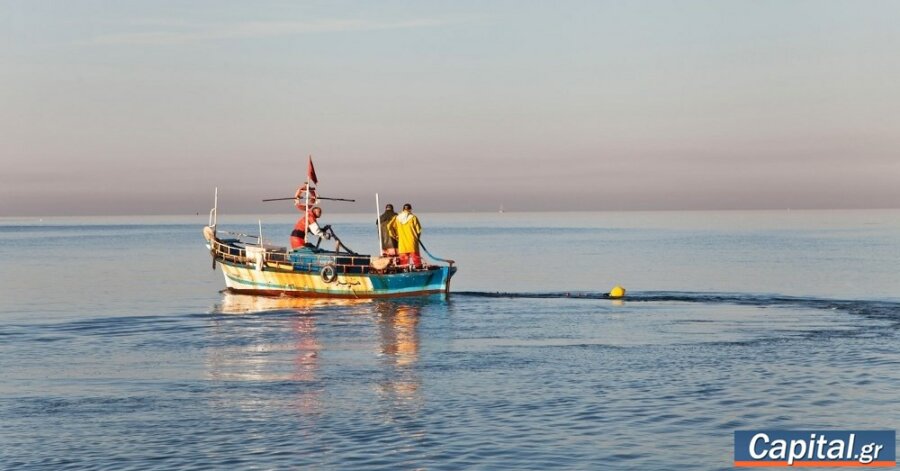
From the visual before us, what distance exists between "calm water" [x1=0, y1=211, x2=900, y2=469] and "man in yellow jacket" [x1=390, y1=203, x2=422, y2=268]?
1.67 metres

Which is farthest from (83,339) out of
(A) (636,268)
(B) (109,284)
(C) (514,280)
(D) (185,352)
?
(A) (636,268)

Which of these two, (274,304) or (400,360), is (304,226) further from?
(400,360)

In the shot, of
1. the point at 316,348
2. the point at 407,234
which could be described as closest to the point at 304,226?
the point at 407,234

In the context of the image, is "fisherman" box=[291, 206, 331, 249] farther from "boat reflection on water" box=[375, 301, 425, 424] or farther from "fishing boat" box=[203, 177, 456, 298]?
"boat reflection on water" box=[375, 301, 425, 424]

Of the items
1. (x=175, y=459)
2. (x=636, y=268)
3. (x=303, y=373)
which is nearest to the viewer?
(x=175, y=459)

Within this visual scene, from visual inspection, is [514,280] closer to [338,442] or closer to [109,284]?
[109,284]

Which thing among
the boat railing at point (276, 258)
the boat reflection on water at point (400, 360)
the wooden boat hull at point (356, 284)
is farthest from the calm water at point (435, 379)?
the boat railing at point (276, 258)

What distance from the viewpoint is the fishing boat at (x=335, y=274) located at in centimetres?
3806

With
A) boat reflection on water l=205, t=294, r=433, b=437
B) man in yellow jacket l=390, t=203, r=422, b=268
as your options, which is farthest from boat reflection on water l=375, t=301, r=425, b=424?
man in yellow jacket l=390, t=203, r=422, b=268

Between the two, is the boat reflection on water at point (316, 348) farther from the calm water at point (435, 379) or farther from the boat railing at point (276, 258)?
the boat railing at point (276, 258)

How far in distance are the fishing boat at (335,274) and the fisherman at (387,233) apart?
1.72 ft

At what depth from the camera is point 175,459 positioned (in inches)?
563

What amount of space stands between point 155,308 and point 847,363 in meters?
26.8

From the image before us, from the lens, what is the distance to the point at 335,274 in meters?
38.6
